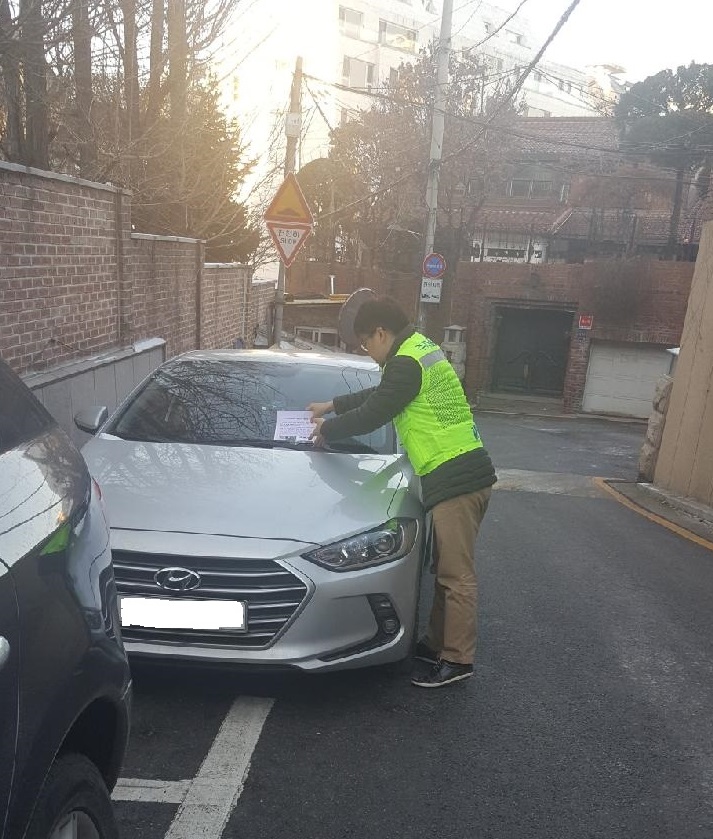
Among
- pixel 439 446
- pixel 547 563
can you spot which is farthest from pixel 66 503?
pixel 547 563

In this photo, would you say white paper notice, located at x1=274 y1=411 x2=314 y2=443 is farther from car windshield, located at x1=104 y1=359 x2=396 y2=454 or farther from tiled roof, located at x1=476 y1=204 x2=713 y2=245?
tiled roof, located at x1=476 y1=204 x2=713 y2=245

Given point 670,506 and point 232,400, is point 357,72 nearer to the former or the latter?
point 670,506

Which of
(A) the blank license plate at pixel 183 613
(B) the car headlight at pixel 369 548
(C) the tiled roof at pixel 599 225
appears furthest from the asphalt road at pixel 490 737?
(C) the tiled roof at pixel 599 225

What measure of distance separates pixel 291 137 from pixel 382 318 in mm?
8702

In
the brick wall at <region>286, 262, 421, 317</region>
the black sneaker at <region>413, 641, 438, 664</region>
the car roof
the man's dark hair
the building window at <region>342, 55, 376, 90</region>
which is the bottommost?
the black sneaker at <region>413, 641, 438, 664</region>

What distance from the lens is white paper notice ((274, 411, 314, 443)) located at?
4270 mm

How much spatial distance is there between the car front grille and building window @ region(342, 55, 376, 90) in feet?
177

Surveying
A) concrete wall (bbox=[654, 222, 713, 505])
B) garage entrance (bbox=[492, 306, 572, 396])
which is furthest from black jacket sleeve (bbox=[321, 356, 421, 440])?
garage entrance (bbox=[492, 306, 572, 396])

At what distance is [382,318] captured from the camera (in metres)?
3.91

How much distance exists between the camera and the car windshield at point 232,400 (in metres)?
4.30

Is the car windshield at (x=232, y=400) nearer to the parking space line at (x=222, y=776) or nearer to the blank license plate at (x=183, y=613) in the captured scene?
the blank license plate at (x=183, y=613)

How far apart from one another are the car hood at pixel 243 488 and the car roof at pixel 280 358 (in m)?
1.04

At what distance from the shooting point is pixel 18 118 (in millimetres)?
7840

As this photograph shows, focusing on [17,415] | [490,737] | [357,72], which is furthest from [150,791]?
[357,72]
